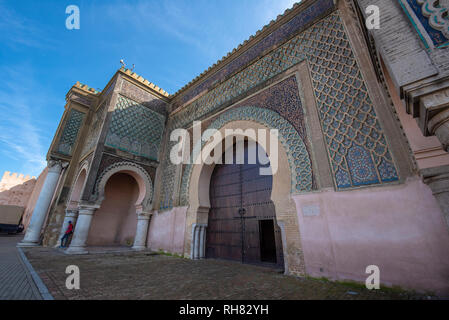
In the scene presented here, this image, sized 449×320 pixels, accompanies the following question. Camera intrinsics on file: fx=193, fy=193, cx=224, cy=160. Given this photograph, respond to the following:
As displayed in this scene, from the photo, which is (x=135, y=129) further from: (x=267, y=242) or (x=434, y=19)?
(x=434, y=19)

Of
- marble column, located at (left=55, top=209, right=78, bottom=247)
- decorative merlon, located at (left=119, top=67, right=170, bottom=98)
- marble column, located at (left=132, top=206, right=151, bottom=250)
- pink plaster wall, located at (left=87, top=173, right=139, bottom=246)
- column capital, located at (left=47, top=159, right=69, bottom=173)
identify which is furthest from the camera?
column capital, located at (left=47, top=159, right=69, bottom=173)

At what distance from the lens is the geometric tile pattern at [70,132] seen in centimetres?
829

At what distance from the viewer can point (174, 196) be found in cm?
623

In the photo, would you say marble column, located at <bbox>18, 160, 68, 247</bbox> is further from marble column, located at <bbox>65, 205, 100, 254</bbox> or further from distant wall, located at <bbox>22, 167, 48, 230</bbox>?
distant wall, located at <bbox>22, 167, 48, 230</bbox>

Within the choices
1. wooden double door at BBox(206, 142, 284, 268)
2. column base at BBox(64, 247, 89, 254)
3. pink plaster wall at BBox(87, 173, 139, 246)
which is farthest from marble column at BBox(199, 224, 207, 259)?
pink plaster wall at BBox(87, 173, 139, 246)

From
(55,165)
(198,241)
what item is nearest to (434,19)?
(198,241)

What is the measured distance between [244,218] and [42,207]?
7947mm

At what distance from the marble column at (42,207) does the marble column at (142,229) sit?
390 cm

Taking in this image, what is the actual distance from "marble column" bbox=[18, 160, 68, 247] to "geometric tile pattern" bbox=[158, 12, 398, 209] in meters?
8.93

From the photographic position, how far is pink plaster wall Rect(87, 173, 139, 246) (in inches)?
304
